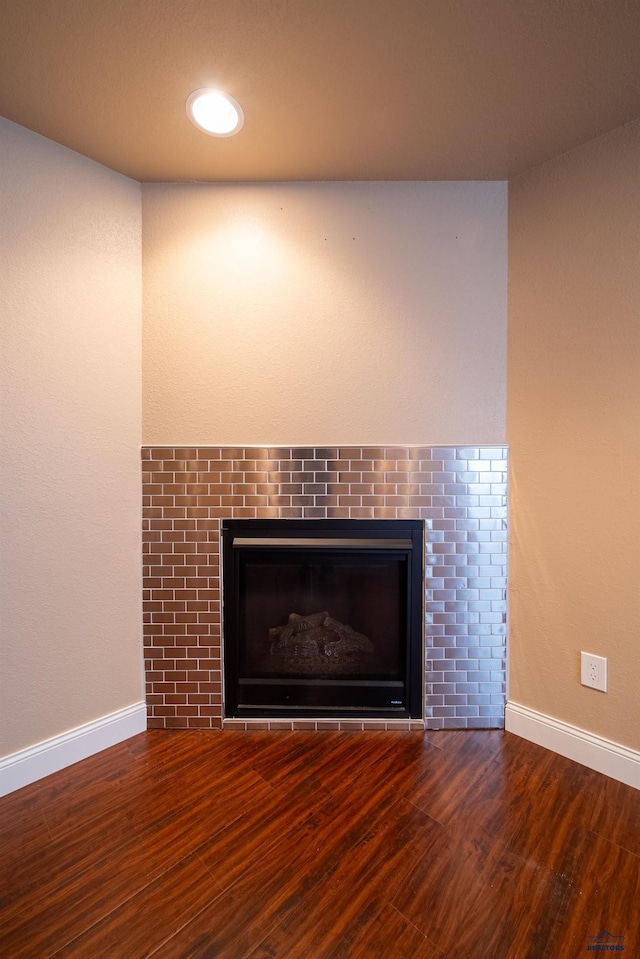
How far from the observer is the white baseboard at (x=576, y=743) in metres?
1.51

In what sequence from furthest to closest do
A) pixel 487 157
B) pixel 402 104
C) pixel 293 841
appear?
pixel 487 157, pixel 402 104, pixel 293 841

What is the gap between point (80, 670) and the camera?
1.66m

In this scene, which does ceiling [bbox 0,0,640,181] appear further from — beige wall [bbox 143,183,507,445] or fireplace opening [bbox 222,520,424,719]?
fireplace opening [bbox 222,520,424,719]

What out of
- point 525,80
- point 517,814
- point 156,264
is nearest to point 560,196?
point 525,80

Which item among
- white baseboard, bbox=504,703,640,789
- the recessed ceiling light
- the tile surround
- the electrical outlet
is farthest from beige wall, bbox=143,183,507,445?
white baseboard, bbox=504,703,640,789

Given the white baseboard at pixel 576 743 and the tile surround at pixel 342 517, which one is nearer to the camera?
the white baseboard at pixel 576 743

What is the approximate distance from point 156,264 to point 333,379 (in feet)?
2.90

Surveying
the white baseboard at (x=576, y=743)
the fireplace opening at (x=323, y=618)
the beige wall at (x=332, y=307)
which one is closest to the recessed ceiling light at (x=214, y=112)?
the beige wall at (x=332, y=307)

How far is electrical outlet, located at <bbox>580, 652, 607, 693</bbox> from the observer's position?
1578 mm

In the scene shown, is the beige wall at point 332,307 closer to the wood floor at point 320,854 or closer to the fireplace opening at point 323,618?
the fireplace opening at point 323,618

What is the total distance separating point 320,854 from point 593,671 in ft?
3.74

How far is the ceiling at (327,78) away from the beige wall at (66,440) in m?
0.22

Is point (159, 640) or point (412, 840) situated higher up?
point (159, 640)

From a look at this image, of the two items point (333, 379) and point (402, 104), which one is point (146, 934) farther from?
point (402, 104)
